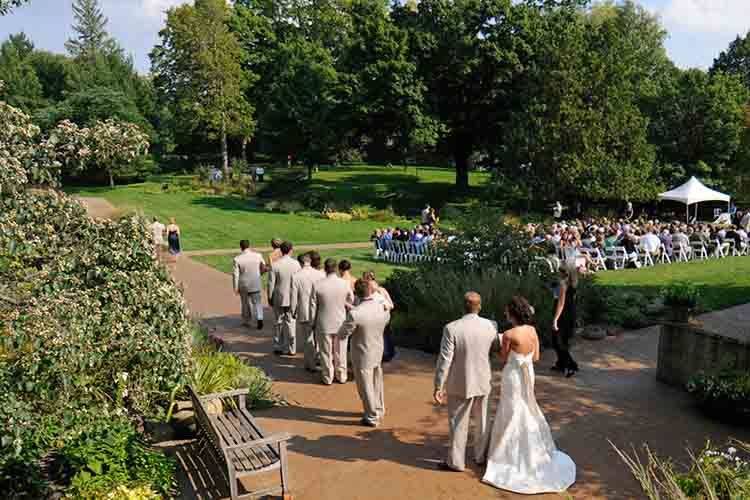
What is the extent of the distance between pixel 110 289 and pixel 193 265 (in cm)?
1752

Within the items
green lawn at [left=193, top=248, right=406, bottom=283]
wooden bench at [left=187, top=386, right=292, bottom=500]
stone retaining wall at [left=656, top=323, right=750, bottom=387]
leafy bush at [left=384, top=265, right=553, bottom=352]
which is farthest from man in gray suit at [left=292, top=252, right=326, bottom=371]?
green lawn at [left=193, top=248, right=406, bottom=283]

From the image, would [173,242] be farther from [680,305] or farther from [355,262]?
[680,305]

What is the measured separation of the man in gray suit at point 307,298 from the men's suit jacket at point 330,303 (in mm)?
629

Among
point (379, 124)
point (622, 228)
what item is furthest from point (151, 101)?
point (622, 228)

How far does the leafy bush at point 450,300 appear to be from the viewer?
1093 cm

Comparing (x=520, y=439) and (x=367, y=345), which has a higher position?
(x=367, y=345)

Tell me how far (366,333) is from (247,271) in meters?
5.36

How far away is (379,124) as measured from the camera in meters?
37.9

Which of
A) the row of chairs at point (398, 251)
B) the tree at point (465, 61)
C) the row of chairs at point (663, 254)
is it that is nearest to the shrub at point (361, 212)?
the tree at point (465, 61)

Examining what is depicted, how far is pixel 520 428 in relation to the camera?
20.5 feet

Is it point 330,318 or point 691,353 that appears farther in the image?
point 330,318

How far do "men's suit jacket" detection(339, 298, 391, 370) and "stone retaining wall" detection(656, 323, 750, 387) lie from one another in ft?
14.2

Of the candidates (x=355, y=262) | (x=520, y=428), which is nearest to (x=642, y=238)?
(x=355, y=262)

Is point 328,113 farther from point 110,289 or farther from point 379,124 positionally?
point 110,289
